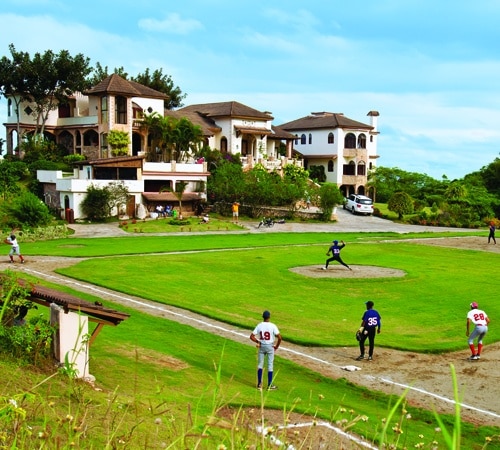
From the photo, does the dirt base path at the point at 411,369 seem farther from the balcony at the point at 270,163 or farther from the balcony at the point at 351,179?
the balcony at the point at 351,179

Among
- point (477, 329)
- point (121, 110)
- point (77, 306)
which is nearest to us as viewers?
point (77, 306)

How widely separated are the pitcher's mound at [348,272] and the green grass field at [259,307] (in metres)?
1.10

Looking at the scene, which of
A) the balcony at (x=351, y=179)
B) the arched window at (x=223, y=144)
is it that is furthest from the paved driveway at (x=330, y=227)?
the arched window at (x=223, y=144)

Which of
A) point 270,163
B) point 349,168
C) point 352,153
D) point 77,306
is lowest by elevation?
point 77,306

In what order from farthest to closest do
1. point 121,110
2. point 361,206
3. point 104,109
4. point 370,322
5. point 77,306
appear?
1. point 361,206
2. point 121,110
3. point 104,109
4. point 370,322
5. point 77,306

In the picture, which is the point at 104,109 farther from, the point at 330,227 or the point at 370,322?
the point at 370,322

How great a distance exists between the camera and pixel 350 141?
9706cm

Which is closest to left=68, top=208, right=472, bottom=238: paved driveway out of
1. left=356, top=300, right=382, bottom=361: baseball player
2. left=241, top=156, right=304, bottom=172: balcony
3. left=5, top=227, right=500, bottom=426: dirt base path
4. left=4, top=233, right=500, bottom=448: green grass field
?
left=4, top=233, right=500, bottom=448: green grass field

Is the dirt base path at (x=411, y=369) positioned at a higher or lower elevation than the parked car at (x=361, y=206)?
lower

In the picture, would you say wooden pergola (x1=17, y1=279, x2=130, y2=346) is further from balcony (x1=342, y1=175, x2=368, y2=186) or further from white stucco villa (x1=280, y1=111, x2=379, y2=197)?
balcony (x1=342, y1=175, x2=368, y2=186)

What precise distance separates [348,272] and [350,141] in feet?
205

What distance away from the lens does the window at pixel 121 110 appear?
7306cm

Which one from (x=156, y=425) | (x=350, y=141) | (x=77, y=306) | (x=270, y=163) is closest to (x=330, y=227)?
(x=270, y=163)

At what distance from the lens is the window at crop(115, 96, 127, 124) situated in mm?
73062
